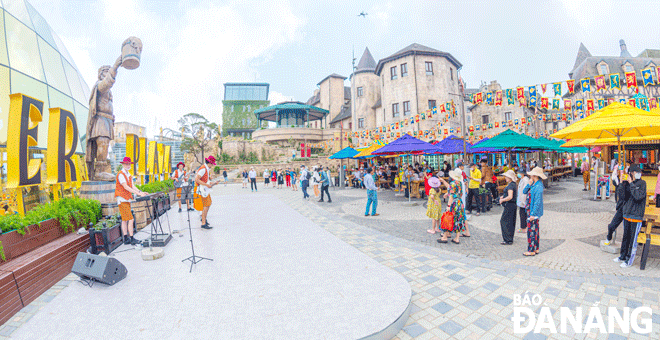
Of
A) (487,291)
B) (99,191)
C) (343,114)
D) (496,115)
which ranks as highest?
(343,114)

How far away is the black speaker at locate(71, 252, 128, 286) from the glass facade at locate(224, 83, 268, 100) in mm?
71047

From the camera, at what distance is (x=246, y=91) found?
7112 cm

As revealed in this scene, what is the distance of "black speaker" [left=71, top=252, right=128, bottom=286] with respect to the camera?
3.92 metres

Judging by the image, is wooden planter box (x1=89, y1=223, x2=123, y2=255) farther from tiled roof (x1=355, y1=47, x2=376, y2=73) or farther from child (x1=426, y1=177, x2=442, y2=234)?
tiled roof (x1=355, y1=47, x2=376, y2=73)

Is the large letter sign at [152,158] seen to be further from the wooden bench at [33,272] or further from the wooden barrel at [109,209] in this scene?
the wooden bench at [33,272]

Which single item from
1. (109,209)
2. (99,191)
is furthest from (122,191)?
(99,191)

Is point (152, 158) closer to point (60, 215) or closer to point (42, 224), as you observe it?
point (60, 215)

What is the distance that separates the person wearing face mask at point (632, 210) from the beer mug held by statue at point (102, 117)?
10982 mm

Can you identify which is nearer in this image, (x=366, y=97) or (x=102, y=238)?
(x=102, y=238)

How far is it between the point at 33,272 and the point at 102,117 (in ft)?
18.7

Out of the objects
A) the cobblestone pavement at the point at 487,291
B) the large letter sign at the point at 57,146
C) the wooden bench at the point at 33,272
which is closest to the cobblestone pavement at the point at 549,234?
the cobblestone pavement at the point at 487,291

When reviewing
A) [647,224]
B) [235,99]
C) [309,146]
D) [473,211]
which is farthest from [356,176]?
[235,99]

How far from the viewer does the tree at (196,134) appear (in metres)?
37.8

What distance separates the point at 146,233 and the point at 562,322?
8.52 metres
